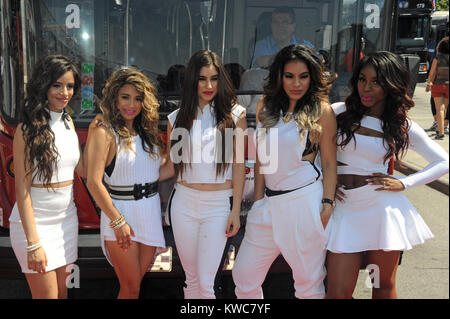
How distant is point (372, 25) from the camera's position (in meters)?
3.34

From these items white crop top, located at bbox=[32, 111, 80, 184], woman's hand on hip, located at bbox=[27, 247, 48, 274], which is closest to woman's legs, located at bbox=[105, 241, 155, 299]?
woman's hand on hip, located at bbox=[27, 247, 48, 274]

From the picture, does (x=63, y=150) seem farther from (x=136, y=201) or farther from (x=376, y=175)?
(x=376, y=175)

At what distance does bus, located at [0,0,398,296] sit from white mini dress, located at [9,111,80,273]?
1.82ft

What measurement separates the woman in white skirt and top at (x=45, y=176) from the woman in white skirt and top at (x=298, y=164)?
97 centimetres

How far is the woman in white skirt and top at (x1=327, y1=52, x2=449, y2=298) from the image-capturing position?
2.29 metres

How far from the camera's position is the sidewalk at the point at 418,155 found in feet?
9.11

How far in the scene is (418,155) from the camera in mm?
2906

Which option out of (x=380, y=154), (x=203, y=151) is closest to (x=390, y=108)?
(x=380, y=154)

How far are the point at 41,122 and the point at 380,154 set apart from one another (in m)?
1.65

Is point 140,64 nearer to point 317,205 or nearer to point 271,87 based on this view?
point 271,87

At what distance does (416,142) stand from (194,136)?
1.11 meters

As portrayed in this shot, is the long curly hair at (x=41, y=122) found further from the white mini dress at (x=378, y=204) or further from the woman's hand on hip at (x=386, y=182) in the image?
the woman's hand on hip at (x=386, y=182)
